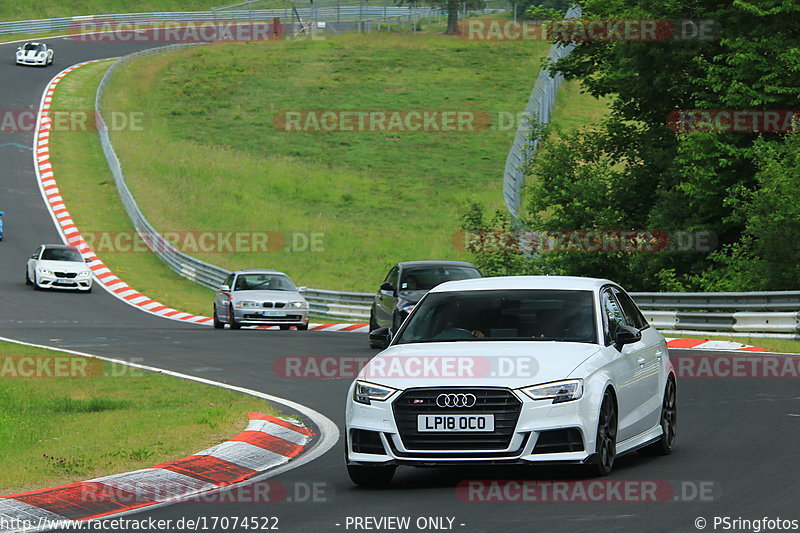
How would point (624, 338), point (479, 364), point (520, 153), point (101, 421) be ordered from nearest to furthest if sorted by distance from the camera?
1. point (479, 364)
2. point (624, 338)
3. point (101, 421)
4. point (520, 153)

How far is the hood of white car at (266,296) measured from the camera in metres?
30.1

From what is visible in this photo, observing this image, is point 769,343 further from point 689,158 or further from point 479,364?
point 479,364

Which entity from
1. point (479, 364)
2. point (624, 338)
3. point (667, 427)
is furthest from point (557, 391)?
point (667, 427)

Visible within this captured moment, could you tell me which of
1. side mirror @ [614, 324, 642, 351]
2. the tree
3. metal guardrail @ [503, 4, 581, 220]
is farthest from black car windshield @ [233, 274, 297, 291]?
side mirror @ [614, 324, 642, 351]

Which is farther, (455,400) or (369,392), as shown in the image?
(369,392)

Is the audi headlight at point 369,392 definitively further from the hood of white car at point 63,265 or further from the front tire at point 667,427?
the hood of white car at point 63,265

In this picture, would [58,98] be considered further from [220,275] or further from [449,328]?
[449,328]

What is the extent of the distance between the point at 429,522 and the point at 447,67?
8903cm

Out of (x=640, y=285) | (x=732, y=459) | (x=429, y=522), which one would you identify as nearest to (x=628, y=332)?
(x=732, y=459)

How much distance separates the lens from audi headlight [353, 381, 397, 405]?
9.45m

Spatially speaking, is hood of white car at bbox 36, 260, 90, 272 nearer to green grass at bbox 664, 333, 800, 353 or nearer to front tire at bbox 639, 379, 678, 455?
green grass at bbox 664, 333, 800, 353

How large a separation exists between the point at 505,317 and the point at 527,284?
1.36 feet

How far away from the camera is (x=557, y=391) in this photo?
30.3 ft

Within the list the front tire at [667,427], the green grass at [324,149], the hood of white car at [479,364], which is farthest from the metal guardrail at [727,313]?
the green grass at [324,149]
